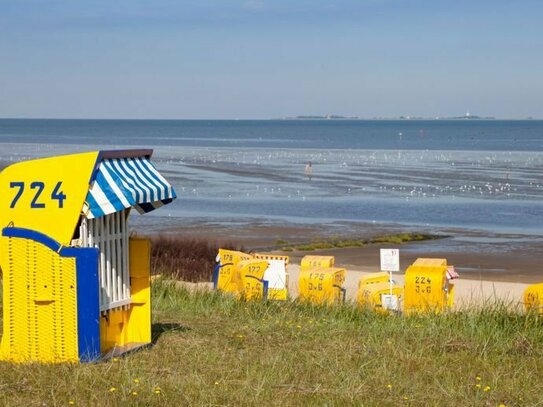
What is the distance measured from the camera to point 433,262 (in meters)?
14.8

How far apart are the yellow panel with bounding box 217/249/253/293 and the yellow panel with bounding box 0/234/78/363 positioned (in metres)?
6.41

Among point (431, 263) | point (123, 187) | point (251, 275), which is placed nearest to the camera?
point (123, 187)

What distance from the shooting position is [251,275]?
46.3 feet

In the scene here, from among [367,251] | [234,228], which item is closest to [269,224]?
[234,228]

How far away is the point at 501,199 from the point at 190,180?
1644 centimetres

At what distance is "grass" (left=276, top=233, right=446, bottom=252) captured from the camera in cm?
2776

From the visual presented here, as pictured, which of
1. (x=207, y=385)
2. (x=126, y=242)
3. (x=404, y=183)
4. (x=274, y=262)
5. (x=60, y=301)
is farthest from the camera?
(x=404, y=183)

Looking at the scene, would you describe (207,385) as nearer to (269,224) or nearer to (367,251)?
(367,251)

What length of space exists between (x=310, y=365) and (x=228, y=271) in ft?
25.0

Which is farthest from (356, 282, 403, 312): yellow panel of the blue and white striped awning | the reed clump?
the reed clump

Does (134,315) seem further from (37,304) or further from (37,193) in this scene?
(37,193)

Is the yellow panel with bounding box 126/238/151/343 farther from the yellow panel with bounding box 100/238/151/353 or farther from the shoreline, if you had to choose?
the shoreline

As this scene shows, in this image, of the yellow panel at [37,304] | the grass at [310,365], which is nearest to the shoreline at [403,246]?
the grass at [310,365]

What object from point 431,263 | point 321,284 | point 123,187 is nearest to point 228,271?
point 321,284
